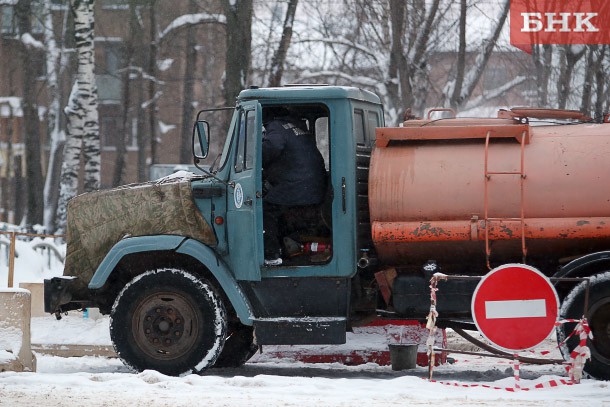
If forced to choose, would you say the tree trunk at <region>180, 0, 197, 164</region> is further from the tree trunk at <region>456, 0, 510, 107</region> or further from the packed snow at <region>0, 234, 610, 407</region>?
the packed snow at <region>0, 234, 610, 407</region>

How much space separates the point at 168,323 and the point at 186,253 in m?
0.65

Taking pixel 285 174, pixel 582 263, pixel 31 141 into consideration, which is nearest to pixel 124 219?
pixel 285 174

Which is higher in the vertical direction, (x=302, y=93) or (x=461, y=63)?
(x=461, y=63)

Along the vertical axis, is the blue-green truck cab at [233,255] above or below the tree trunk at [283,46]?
below

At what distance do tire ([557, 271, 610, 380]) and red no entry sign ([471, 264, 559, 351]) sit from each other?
59 cm

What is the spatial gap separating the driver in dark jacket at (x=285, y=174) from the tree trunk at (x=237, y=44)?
34.8 feet

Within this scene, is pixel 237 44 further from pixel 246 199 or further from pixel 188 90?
pixel 188 90

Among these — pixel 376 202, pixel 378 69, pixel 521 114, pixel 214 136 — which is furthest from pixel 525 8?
pixel 214 136

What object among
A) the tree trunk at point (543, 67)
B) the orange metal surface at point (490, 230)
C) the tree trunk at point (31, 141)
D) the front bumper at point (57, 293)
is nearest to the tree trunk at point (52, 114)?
the tree trunk at point (31, 141)

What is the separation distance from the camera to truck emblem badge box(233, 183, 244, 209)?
31.4 feet

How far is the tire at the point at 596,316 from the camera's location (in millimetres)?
8977

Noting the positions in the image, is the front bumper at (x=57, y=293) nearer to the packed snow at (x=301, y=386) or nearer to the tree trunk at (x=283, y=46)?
the packed snow at (x=301, y=386)

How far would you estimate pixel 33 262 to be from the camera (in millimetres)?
19656

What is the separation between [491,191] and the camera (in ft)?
29.6
